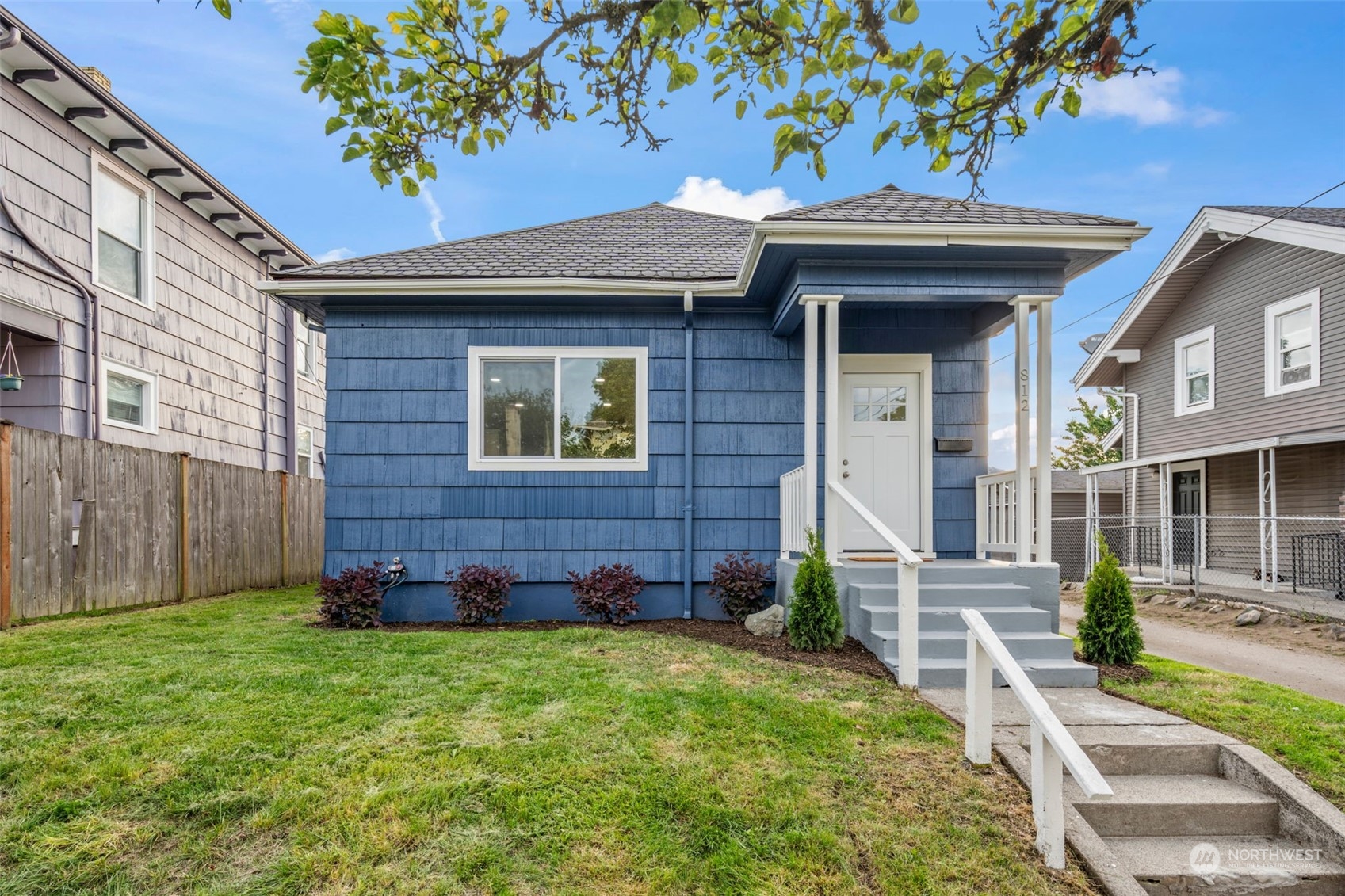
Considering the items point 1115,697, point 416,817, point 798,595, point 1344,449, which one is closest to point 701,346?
point 798,595

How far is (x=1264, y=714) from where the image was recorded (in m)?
4.25

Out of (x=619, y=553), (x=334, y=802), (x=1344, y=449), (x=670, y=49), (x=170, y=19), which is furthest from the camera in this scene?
(x=1344, y=449)

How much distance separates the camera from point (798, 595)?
5.43 m

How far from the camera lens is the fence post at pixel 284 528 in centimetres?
999

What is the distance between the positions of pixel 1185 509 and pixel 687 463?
496 inches

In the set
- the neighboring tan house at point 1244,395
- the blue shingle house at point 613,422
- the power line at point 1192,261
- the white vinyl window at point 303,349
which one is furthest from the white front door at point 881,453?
the white vinyl window at point 303,349

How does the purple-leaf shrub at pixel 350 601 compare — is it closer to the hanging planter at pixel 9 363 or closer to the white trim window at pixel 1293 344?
the hanging planter at pixel 9 363

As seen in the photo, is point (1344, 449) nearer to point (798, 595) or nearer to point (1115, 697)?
point (1115, 697)

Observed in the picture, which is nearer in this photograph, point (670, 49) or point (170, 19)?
point (670, 49)

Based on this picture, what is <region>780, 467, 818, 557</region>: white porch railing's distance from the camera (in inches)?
247

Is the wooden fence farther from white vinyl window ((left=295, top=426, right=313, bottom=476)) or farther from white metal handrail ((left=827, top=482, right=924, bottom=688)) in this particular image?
white metal handrail ((left=827, top=482, right=924, bottom=688))

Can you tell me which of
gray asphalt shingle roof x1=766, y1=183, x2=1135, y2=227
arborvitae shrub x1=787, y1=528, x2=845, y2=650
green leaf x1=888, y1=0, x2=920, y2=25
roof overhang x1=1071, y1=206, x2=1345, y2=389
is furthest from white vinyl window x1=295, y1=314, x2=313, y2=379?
roof overhang x1=1071, y1=206, x2=1345, y2=389

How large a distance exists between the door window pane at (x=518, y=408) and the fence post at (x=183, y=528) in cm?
356

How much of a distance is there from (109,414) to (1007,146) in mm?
9515
